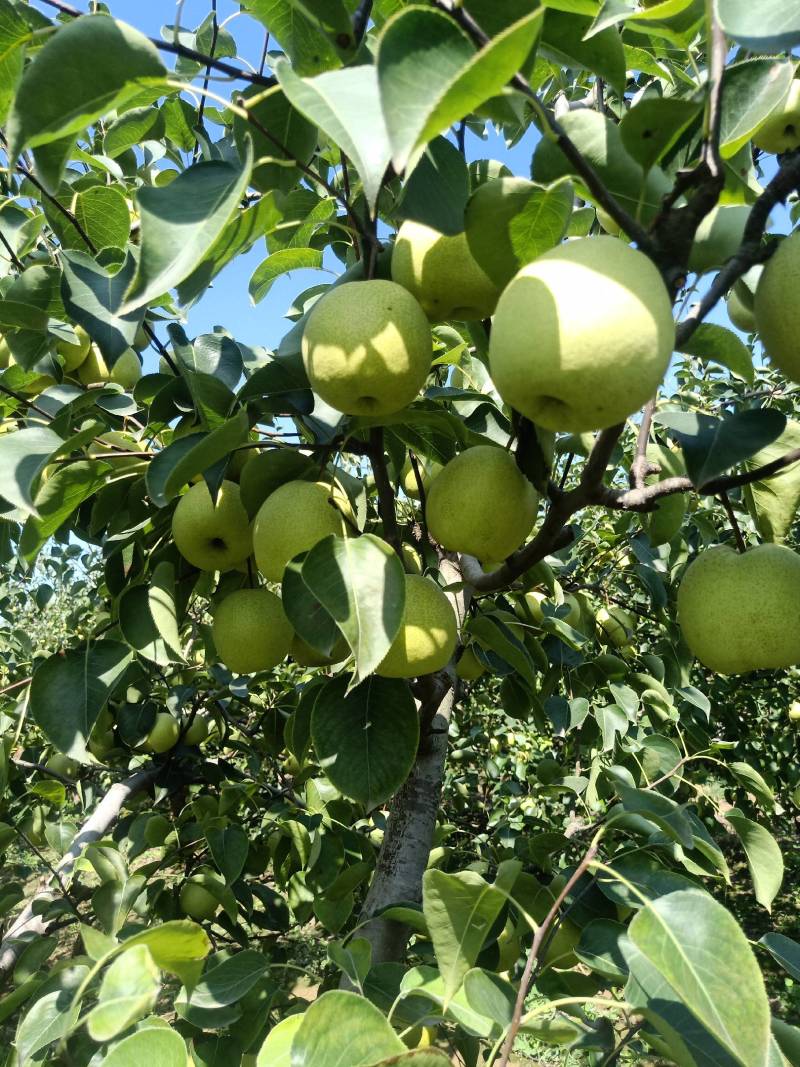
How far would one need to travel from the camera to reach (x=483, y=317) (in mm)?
1228

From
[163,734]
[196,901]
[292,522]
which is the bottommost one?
[196,901]

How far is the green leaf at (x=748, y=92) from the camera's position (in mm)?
994

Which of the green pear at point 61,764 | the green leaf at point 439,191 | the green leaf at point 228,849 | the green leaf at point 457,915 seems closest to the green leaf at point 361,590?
the green leaf at point 457,915

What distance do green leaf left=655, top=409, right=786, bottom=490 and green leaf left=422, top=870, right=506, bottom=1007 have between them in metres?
0.63

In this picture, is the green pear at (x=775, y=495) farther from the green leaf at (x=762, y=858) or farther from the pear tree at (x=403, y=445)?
the green leaf at (x=762, y=858)

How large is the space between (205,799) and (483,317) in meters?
2.11

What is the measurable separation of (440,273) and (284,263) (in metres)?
0.53

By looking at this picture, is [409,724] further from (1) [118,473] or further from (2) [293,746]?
(1) [118,473]

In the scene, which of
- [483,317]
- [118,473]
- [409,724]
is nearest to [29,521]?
[118,473]

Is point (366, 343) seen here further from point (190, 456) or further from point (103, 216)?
point (103, 216)

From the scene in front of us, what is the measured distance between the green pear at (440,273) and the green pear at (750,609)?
2.06 feet

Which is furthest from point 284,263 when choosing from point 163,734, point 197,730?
point 197,730

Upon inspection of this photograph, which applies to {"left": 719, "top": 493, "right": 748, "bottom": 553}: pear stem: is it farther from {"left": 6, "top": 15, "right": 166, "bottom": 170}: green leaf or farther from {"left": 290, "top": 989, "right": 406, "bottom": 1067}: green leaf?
{"left": 6, "top": 15, "right": 166, "bottom": 170}: green leaf

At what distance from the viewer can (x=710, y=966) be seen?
89cm
